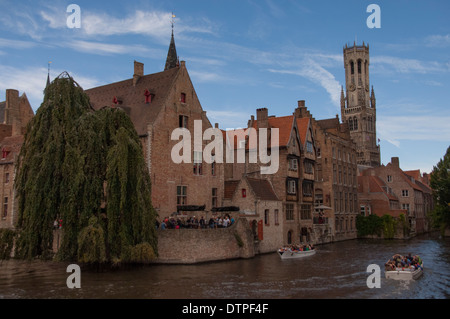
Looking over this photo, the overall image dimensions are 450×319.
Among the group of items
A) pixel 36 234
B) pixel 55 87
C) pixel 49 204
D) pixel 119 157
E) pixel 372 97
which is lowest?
pixel 36 234

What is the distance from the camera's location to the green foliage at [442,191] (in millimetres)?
48844

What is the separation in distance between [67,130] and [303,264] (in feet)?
54.0

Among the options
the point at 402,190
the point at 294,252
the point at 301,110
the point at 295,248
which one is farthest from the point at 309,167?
the point at 402,190

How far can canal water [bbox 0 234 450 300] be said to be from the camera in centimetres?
1850

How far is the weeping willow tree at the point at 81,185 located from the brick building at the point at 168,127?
8.34 meters

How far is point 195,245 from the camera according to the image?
1101 inches

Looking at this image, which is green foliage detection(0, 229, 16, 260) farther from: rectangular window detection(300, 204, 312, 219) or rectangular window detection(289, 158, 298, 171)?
rectangular window detection(300, 204, 312, 219)

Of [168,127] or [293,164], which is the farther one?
[293,164]

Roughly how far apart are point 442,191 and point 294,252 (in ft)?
87.2

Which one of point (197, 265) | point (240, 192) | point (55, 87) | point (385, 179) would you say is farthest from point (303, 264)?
point (385, 179)

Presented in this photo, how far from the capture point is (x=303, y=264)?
92.7 ft

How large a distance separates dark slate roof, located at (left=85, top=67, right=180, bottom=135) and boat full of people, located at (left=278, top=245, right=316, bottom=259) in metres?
13.4

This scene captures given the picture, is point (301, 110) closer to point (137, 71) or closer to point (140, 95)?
point (137, 71)
